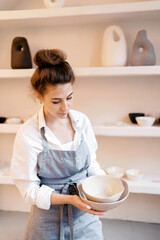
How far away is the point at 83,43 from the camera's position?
187cm

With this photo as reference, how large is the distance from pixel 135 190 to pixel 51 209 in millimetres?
830

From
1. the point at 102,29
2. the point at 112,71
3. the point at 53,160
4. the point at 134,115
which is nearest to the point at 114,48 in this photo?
the point at 112,71

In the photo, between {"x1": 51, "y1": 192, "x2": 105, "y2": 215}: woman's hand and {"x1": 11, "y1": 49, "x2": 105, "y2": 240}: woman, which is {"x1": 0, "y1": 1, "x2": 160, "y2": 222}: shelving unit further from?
{"x1": 51, "y1": 192, "x2": 105, "y2": 215}: woman's hand

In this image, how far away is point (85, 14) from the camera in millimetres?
1583

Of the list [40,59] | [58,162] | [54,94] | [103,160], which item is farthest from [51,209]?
[103,160]

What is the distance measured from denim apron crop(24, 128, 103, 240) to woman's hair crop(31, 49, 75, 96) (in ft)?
0.85

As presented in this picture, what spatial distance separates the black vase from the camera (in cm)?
→ 174

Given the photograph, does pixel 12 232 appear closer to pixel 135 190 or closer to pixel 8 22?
pixel 135 190

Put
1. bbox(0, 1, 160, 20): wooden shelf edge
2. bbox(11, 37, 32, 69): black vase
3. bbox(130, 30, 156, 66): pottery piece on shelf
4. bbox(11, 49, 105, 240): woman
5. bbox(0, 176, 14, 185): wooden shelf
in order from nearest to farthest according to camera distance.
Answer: bbox(11, 49, 105, 240): woman, bbox(0, 1, 160, 20): wooden shelf edge, bbox(130, 30, 156, 66): pottery piece on shelf, bbox(11, 37, 32, 69): black vase, bbox(0, 176, 14, 185): wooden shelf

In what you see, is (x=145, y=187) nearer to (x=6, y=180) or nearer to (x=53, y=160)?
(x=53, y=160)

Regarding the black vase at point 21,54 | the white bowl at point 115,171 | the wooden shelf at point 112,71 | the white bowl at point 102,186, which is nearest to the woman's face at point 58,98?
the white bowl at point 102,186

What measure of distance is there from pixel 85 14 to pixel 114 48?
329mm

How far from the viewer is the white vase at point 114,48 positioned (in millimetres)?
1640

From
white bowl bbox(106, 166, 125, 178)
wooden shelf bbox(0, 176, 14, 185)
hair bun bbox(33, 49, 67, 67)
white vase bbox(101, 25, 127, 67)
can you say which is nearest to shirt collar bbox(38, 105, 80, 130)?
hair bun bbox(33, 49, 67, 67)
